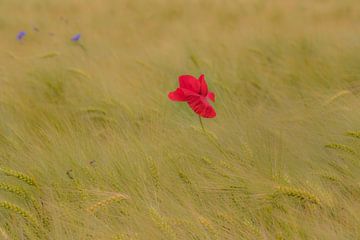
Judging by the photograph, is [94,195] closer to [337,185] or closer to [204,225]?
[204,225]

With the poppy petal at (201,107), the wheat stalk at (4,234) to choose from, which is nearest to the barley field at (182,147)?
the wheat stalk at (4,234)

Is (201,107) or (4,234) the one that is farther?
(201,107)

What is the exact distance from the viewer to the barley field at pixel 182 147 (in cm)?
98

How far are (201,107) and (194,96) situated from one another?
0.04 metres

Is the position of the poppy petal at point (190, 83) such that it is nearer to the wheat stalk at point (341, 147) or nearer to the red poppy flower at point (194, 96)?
the red poppy flower at point (194, 96)

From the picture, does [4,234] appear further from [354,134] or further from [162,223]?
[354,134]

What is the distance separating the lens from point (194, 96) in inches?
46.1

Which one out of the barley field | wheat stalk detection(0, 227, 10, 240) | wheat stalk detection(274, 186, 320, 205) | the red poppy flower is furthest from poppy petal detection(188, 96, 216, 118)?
wheat stalk detection(0, 227, 10, 240)

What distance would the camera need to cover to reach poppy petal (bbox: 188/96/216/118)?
1.14 metres

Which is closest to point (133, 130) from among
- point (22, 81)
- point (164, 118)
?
point (164, 118)

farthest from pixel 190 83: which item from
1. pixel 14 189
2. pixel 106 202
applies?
pixel 14 189

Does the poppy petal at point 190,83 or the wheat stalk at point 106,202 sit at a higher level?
the poppy petal at point 190,83

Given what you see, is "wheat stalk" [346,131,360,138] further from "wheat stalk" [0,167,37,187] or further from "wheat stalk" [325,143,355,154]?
"wheat stalk" [0,167,37,187]

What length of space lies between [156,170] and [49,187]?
25 cm
